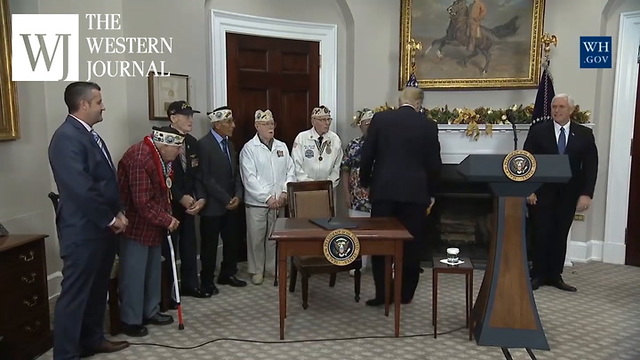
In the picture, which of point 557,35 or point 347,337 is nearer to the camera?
point 347,337

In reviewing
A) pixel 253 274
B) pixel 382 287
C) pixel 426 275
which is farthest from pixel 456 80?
pixel 253 274

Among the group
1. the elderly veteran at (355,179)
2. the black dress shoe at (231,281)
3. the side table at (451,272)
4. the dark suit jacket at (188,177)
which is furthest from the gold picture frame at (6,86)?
the side table at (451,272)

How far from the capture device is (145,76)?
3891 millimetres

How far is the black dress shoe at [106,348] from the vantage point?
2.81 m

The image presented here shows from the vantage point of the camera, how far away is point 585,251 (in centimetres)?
485

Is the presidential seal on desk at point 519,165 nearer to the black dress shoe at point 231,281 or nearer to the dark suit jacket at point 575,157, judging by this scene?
the dark suit jacket at point 575,157

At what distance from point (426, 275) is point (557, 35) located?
2.55m

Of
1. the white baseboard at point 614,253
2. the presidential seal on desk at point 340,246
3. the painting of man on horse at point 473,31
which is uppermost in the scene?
the painting of man on horse at point 473,31

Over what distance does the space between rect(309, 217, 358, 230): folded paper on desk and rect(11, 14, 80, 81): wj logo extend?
206cm

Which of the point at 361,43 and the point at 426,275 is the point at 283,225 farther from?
the point at 361,43

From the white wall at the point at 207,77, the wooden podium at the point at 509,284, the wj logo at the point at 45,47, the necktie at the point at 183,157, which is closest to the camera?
the wooden podium at the point at 509,284

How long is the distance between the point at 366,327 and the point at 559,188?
193 cm

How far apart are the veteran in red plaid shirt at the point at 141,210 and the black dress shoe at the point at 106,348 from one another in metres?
0.17

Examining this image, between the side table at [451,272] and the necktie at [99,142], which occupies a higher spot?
the necktie at [99,142]
